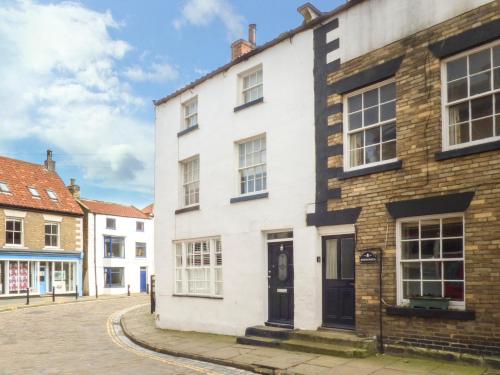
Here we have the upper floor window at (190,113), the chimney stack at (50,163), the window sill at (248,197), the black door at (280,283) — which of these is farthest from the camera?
the chimney stack at (50,163)

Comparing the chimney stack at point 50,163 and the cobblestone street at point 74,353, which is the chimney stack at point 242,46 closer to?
the cobblestone street at point 74,353

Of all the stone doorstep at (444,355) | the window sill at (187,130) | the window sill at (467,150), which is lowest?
the stone doorstep at (444,355)

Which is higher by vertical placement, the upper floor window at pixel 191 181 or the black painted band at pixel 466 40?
the black painted band at pixel 466 40

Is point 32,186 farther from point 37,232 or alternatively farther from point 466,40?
point 466,40

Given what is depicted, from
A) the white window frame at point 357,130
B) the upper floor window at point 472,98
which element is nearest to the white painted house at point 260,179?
the white window frame at point 357,130

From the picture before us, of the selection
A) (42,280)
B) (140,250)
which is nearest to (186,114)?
(42,280)

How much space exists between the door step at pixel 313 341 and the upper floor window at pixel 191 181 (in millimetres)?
4994

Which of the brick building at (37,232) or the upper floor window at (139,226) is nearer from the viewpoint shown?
the brick building at (37,232)

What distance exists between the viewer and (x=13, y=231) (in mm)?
31141

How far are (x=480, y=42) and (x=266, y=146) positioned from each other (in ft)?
19.0

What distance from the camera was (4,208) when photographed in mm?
30578

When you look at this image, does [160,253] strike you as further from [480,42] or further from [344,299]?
[480,42]

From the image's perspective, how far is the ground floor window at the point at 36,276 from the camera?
1209 inches

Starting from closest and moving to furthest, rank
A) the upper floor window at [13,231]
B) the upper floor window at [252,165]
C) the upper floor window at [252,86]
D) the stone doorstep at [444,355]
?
the stone doorstep at [444,355]
the upper floor window at [252,165]
the upper floor window at [252,86]
the upper floor window at [13,231]
